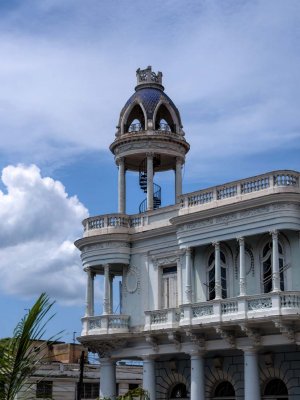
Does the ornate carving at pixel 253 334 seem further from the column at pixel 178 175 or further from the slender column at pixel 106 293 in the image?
the column at pixel 178 175

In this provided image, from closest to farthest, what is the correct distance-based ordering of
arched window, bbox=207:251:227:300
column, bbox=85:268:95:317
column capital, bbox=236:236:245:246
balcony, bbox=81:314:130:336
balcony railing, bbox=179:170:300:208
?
1. balcony railing, bbox=179:170:300:208
2. column capital, bbox=236:236:245:246
3. arched window, bbox=207:251:227:300
4. balcony, bbox=81:314:130:336
5. column, bbox=85:268:95:317

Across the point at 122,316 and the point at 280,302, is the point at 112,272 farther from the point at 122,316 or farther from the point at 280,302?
the point at 280,302

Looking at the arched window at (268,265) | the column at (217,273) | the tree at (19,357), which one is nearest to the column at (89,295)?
the column at (217,273)

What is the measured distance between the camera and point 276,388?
30297mm

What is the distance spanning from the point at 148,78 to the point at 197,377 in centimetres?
1562

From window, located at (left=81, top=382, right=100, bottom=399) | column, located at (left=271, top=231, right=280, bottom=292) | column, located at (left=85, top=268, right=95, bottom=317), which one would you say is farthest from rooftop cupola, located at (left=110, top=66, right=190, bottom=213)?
window, located at (left=81, top=382, right=100, bottom=399)

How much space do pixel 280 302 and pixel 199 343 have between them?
16.4 ft

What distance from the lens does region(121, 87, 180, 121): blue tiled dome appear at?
1458 inches

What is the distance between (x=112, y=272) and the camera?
118 feet

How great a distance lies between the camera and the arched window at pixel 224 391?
31.8m

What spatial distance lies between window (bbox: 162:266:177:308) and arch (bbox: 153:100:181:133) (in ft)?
25.9

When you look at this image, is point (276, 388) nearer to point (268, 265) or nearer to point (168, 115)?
point (268, 265)

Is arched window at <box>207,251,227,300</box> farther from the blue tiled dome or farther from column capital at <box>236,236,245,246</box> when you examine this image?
the blue tiled dome

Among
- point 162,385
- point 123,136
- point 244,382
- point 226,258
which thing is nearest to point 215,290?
point 226,258
